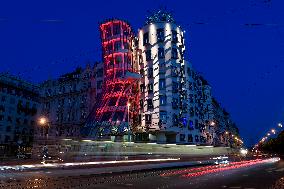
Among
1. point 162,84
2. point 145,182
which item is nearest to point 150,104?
point 162,84

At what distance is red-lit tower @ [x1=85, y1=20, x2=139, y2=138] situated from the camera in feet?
207

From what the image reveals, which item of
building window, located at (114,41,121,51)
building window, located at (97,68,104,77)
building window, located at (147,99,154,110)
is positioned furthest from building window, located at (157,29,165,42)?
building window, located at (97,68,104,77)

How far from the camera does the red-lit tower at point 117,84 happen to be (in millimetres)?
63219

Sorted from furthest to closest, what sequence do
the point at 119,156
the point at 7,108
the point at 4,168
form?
1. the point at 7,108
2. the point at 119,156
3. the point at 4,168

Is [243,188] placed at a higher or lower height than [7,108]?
lower

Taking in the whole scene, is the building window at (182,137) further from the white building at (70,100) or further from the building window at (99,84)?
the building window at (99,84)

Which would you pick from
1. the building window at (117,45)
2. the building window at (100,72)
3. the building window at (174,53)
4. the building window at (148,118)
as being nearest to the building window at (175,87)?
the building window at (174,53)

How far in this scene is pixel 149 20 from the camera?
234ft

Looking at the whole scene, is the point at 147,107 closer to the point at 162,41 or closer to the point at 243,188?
the point at 162,41

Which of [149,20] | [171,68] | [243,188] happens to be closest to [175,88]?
[171,68]

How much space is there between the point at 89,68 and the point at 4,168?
199 feet

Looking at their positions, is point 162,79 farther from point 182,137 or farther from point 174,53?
point 182,137

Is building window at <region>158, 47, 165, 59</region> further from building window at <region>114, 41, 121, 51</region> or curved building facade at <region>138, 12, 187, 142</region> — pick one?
building window at <region>114, 41, 121, 51</region>

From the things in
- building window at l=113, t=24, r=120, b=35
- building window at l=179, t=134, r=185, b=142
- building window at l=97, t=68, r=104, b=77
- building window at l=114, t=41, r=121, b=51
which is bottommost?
building window at l=179, t=134, r=185, b=142
